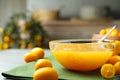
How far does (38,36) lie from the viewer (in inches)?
121

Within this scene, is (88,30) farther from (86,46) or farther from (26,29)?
(86,46)

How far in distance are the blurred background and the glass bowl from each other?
2130 mm

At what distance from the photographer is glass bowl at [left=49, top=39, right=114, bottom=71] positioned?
0.85 meters

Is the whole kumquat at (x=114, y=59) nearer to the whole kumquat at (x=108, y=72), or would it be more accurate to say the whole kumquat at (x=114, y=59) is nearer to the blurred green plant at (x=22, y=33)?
the whole kumquat at (x=108, y=72)

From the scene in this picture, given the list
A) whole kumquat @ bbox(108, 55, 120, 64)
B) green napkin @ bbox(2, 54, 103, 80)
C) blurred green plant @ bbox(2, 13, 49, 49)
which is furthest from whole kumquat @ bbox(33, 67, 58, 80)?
blurred green plant @ bbox(2, 13, 49, 49)

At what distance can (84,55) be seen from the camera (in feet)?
2.77

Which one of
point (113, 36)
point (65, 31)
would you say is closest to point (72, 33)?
point (65, 31)

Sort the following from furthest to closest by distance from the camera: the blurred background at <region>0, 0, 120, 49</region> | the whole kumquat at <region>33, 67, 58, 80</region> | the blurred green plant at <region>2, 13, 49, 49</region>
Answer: the blurred background at <region>0, 0, 120, 49</region> < the blurred green plant at <region>2, 13, 49, 49</region> < the whole kumquat at <region>33, 67, 58, 80</region>

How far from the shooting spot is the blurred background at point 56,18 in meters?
3.06

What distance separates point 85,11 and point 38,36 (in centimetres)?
80

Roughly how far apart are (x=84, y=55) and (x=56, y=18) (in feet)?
9.51

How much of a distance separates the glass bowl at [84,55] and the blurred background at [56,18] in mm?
2130

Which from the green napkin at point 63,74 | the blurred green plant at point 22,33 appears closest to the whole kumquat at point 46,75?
the green napkin at point 63,74

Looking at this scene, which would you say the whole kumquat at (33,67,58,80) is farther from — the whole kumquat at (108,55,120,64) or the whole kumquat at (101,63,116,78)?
the whole kumquat at (108,55,120,64)
